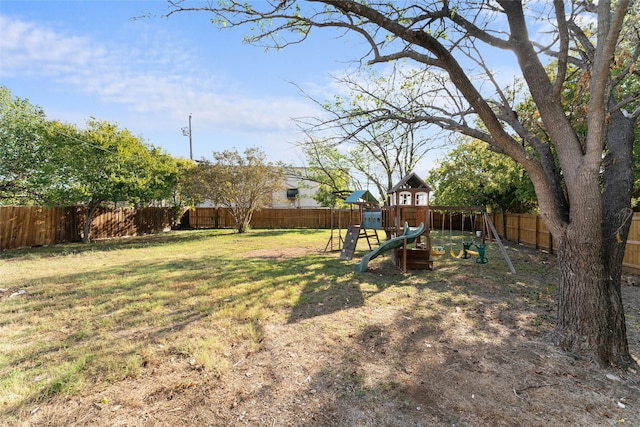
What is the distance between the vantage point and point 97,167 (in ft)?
39.2

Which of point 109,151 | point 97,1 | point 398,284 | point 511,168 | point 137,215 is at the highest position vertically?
point 97,1

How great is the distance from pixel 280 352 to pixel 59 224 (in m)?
14.4

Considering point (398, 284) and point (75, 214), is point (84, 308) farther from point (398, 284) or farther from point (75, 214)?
point (75, 214)

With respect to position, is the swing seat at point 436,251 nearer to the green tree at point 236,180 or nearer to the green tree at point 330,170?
the green tree at point 330,170

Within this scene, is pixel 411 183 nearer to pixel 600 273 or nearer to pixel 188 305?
pixel 600 273

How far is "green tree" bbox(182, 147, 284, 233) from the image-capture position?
17.1 meters

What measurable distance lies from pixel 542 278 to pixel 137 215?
64.4 feet

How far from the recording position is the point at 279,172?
18.9 metres

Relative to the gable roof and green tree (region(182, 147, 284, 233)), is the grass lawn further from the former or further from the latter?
green tree (region(182, 147, 284, 233))

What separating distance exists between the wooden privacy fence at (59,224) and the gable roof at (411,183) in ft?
45.1

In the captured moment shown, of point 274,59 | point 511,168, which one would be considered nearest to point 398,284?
point 274,59

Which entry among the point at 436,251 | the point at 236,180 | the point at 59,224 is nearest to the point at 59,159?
the point at 59,224

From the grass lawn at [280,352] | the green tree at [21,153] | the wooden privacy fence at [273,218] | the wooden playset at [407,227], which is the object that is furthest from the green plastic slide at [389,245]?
the wooden privacy fence at [273,218]

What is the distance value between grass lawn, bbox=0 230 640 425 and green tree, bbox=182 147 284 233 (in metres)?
11.3
